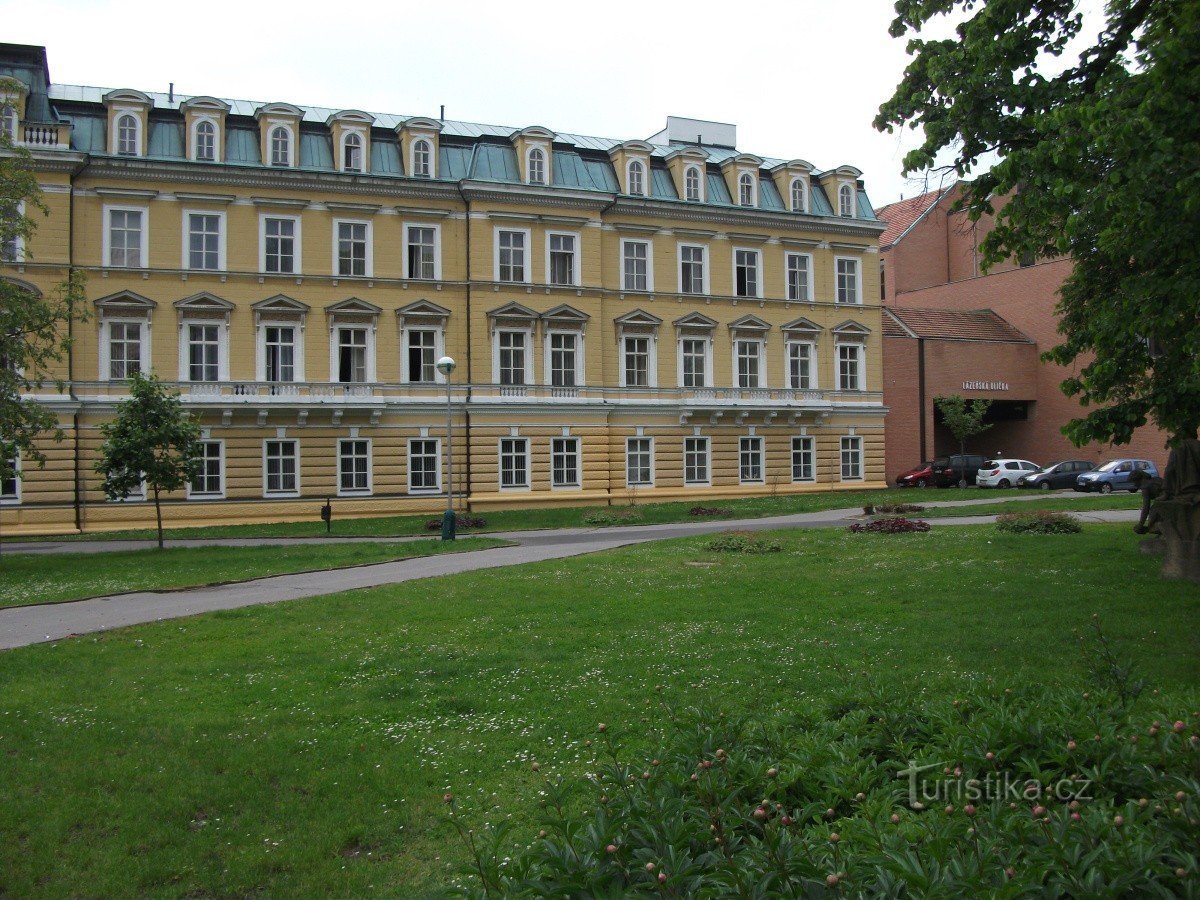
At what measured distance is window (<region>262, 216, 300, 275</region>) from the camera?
37.0 meters

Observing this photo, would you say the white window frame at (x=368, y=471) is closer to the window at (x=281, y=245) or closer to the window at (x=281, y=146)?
the window at (x=281, y=245)

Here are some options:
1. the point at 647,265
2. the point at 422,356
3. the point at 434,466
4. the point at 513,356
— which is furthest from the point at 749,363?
the point at 434,466

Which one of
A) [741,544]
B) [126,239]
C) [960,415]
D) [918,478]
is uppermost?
[126,239]

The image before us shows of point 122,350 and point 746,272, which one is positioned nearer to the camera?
point 122,350

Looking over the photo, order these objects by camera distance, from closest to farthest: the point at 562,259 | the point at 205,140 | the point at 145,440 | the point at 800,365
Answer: the point at 145,440 < the point at 205,140 < the point at 562,259 < the point at 800,365

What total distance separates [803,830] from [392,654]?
7.22m

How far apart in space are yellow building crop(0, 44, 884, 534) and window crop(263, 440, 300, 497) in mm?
81

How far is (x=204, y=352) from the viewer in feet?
119

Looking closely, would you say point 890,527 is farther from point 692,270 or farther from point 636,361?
point 692,270

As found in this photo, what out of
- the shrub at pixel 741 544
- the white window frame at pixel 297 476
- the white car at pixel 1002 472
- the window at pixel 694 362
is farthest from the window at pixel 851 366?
the shrub at pixel 741 544

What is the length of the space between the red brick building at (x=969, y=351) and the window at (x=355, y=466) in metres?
26.2

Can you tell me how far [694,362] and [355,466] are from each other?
15243 millimetres

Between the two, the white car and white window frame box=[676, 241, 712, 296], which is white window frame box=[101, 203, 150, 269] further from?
the white car

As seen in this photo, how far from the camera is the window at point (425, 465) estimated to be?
38.5m
